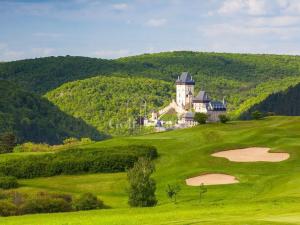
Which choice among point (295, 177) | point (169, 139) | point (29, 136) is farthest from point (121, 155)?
point (29, 136)

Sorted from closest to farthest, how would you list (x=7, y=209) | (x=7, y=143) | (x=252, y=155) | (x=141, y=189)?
(x=7, y=209)
(x=141, y=189)
(x=252, y=155)
(x=7, y=143)

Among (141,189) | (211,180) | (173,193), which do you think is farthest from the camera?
(211,180)

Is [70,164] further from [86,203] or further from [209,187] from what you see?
[86,203]

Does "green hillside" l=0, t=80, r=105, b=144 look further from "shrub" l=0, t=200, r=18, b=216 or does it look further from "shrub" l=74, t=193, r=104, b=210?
"shrub" l=0, t=200, r=18, b=216

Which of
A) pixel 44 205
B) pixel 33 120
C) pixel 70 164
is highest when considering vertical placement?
pixel 33 120

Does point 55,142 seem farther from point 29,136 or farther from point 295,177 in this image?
point 295,177

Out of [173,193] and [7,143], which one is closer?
[173,193]

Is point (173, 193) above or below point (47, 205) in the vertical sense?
above

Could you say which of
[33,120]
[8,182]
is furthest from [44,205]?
[33,120]
